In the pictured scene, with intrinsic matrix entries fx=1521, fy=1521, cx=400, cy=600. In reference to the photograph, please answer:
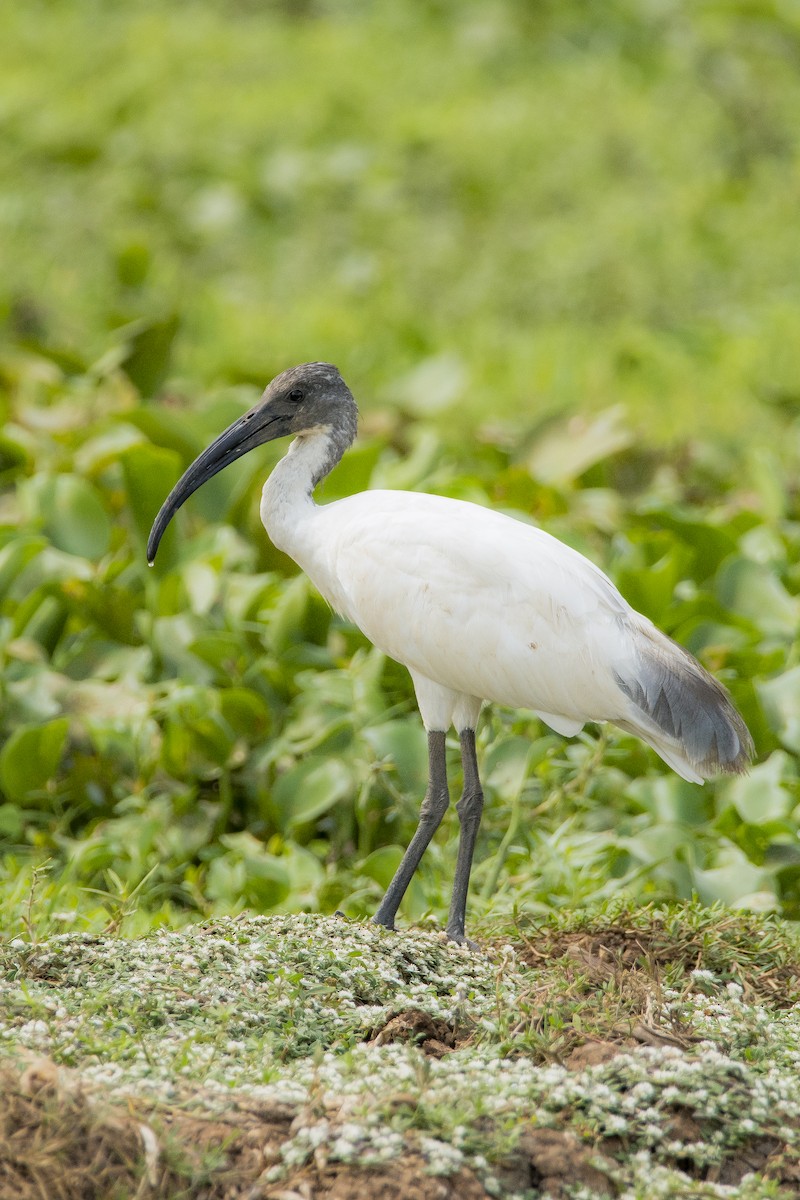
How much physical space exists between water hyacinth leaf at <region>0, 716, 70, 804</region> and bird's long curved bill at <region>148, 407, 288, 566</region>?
0.97 metres

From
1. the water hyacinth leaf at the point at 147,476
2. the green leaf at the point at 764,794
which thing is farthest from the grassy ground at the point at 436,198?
the green leaf at the point at 764,794

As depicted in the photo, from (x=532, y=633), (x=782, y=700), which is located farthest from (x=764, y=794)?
(x=532, y=633)

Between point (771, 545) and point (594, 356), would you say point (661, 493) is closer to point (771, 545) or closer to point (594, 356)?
point (771, 545)

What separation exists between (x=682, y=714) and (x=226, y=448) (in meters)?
1.41

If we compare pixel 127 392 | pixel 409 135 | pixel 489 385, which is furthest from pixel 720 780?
pixel 409 135

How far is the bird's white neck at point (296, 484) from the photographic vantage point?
4070mm

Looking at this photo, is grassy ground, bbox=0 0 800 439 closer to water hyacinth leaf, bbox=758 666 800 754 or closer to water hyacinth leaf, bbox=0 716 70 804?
water hyacinth leaf, bbox=758 666 800 754

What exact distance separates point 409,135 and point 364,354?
2.88 metres

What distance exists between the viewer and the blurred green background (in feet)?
15.8

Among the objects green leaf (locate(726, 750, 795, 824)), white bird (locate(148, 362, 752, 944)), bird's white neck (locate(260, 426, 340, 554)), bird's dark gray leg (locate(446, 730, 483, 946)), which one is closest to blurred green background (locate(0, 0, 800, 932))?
green leaf (locate(726, 750, 795, 824))

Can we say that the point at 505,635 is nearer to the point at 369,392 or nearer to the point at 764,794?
the point at 764,794

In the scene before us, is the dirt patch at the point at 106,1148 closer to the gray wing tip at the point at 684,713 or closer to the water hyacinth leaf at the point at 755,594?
the gray wing tip at the point at 684,713

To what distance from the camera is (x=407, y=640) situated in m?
3.83

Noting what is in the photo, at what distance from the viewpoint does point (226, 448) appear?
4117mm
